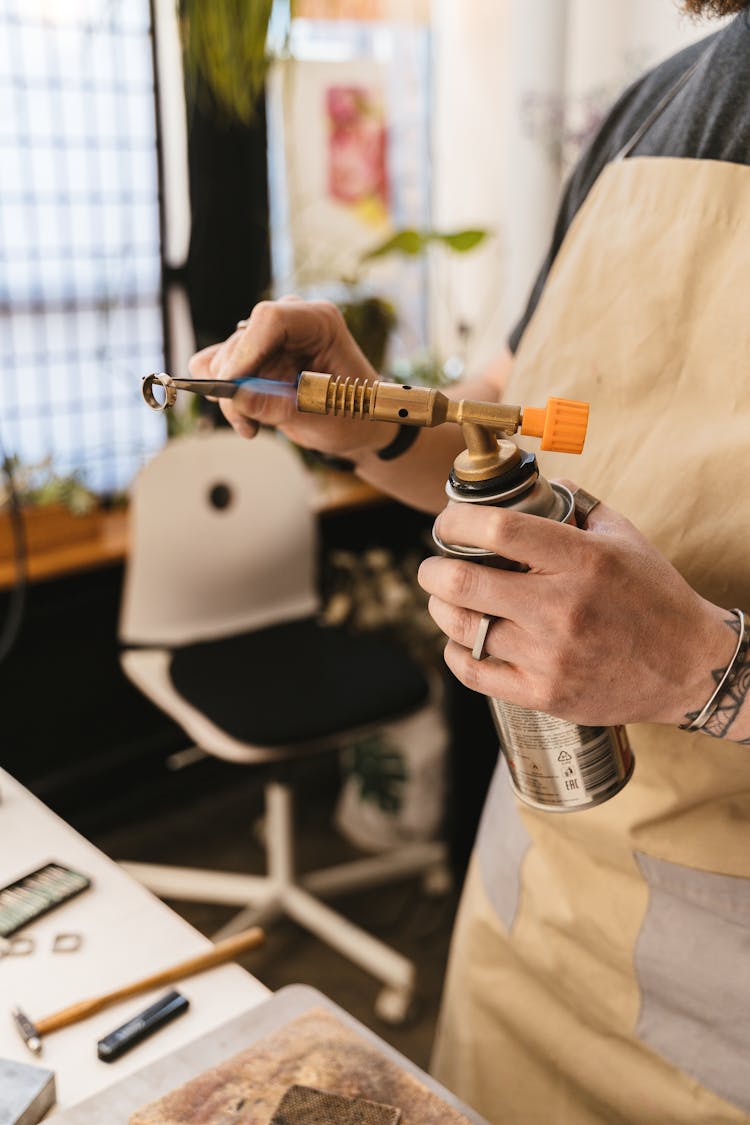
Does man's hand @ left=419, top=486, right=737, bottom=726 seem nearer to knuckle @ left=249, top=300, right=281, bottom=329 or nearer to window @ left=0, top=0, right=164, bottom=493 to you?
knuckle @ left=249, top=300, right=281, bottom=329

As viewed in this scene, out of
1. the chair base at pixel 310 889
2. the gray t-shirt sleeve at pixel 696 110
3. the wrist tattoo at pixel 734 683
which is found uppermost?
the gray t-shirt sleeve at pixel 696 110

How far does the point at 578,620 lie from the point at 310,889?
1912 mm

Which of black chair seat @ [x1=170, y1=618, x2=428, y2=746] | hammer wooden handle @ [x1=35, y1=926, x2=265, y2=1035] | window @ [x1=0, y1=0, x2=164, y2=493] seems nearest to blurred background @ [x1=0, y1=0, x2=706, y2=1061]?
window @ [x1=0, y1=0, x2=164, y2=493]

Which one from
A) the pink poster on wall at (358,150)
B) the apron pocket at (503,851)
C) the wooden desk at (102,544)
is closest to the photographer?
the apron pocket at (503,851)

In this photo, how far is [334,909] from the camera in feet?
8.03

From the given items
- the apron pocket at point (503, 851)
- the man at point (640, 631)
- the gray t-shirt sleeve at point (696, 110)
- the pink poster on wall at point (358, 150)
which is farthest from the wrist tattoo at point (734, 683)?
the pink poster on wall at point (358, 150)

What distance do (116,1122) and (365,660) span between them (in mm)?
1500

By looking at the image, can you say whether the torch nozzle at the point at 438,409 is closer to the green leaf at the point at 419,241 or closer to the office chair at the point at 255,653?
the office chair at the point at 255,653

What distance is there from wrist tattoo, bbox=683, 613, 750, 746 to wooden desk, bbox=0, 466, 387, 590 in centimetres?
164

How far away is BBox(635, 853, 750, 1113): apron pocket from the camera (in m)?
0.80

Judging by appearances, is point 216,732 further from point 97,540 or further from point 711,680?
point 711,680

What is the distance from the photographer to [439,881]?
2.46m

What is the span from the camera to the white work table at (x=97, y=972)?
795 mm

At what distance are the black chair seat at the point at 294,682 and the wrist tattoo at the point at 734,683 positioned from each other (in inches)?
51.2
